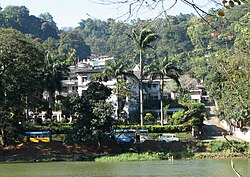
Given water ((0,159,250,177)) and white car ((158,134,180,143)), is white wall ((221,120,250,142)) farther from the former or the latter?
water ((0,159,250,177))

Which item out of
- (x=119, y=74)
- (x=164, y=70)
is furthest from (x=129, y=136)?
(x=119, y=74)

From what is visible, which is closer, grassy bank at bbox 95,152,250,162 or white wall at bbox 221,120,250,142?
grassy bank at bbox 95,152,250,162

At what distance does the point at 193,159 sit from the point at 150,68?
41.8 feet

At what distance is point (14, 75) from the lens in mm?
37031

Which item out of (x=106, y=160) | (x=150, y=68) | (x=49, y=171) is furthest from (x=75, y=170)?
(x=150, y=68)

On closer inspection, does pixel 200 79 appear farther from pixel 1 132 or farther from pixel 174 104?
pixel 1 132

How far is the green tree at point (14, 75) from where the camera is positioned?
1442 inches

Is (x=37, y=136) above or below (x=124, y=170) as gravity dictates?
above

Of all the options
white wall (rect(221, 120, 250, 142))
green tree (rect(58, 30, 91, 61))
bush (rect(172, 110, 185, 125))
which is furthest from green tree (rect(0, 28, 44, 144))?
green tree (rect(58, 30, 91, 61))

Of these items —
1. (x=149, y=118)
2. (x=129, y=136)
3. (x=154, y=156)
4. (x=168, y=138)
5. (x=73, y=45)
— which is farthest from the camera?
(x=73, y=45)

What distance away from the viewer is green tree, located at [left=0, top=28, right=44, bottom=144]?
36.6m

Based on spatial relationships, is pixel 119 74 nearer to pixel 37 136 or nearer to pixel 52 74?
pixel 52 74

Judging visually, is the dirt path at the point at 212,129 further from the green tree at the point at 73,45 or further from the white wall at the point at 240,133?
the green tree at the point at 73,45

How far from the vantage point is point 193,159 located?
1339 inches
